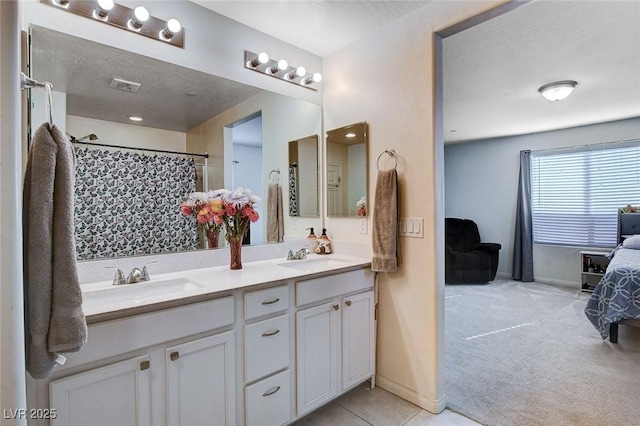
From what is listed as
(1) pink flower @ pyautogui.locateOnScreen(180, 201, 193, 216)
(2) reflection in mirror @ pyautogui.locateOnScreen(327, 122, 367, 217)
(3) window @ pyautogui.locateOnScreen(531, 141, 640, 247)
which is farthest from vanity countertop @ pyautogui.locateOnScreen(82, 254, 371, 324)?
(3) window @ pyautogui.locateOnScreen(531, 141, 640, 247)

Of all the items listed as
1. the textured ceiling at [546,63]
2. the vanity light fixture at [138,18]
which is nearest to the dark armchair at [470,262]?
the textured ceiling at [546,63]

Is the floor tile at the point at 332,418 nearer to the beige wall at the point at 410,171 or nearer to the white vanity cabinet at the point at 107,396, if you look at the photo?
the beige wall at the point at 410,171

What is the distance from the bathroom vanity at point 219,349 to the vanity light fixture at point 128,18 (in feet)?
4.35

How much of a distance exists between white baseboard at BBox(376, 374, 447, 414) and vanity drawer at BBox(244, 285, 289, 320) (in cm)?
102

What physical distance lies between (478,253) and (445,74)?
317 centimetres

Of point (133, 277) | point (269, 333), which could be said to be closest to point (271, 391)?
point (269, 333)

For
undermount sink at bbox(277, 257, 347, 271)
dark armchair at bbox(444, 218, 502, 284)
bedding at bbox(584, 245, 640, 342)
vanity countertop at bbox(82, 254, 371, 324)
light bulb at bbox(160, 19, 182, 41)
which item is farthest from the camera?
dark armchair at bbox(444, 218, 502, 284)

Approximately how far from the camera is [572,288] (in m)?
4.79

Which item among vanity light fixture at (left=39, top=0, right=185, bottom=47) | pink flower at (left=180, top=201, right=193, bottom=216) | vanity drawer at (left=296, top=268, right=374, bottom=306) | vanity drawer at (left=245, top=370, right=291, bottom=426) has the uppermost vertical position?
vanity light fixture at (left=39, top=0, right=185, bottom=47)

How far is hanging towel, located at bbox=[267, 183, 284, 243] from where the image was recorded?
2365mm

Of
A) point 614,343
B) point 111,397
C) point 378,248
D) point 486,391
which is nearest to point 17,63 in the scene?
point 111,397

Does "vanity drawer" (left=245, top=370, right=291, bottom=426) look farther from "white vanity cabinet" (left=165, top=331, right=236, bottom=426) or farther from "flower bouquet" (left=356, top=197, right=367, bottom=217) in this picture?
Answer: "flower bouquet" (left=356, top=197, right=367, bottom=217)

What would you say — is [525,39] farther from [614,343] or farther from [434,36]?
[614,343]

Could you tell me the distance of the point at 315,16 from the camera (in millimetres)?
2045
